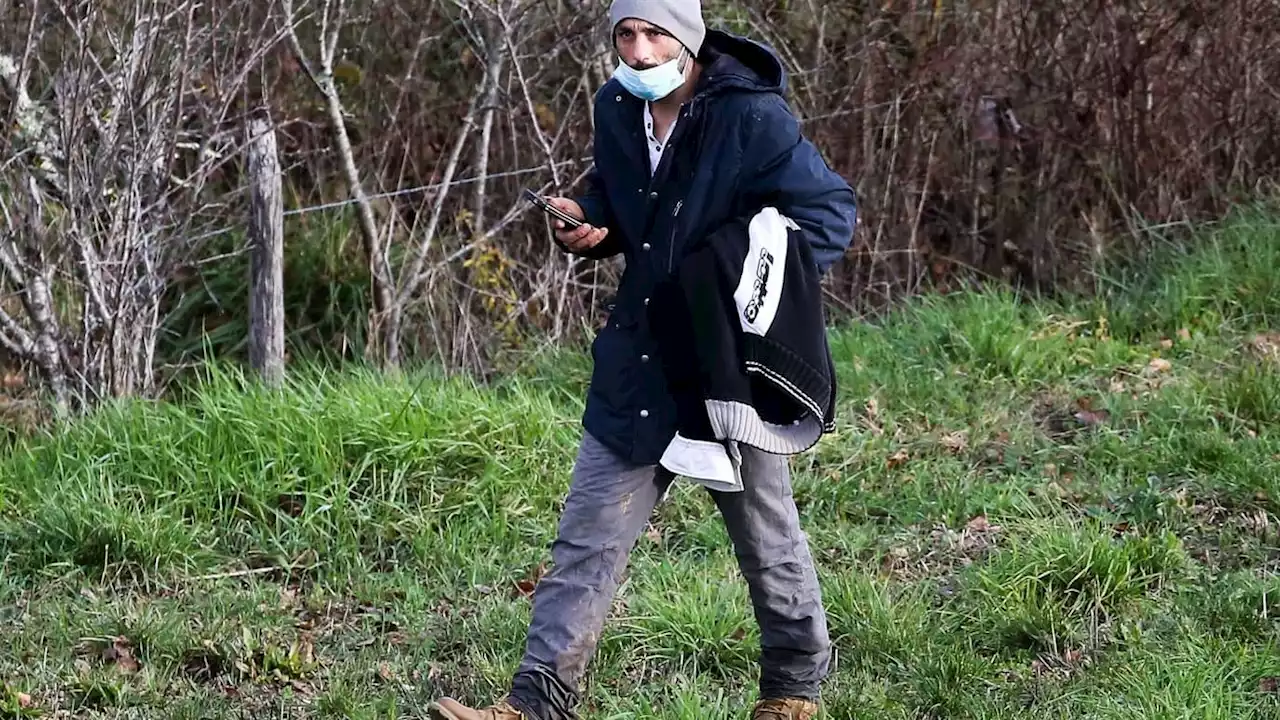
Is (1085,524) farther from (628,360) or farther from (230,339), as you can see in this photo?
(230,339)

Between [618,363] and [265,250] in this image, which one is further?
[265,250]

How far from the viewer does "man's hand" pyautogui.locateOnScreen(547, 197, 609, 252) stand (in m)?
3.69

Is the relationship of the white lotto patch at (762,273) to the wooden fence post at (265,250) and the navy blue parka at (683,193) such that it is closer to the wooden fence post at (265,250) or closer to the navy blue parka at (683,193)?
the navy blue parka at (683,193)

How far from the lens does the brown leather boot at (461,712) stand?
3566 mm

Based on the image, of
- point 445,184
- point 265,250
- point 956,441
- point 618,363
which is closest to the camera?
point 618,363

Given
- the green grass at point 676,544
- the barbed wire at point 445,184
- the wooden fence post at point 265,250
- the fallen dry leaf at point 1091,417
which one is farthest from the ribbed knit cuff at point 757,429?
the barbed wire at point 445,184

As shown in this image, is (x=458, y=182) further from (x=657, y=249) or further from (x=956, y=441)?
(x=657, y=249)

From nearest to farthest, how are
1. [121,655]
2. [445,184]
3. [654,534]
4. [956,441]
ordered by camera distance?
1. [121,655]
2. [654,534]
3. [956,441]
4. [445,184]

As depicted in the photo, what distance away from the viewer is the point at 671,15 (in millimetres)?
3592

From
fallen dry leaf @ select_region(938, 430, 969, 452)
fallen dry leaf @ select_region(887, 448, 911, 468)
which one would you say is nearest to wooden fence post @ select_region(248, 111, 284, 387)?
fallen dry leaf @ select_region(887, 448, 911, 468)

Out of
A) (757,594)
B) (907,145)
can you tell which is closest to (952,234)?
(907,145)

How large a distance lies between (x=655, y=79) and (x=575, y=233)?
1.32 ft

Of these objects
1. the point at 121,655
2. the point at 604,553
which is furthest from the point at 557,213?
the point at 121,655

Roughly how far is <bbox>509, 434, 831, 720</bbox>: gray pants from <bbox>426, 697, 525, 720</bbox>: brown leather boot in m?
0.06
